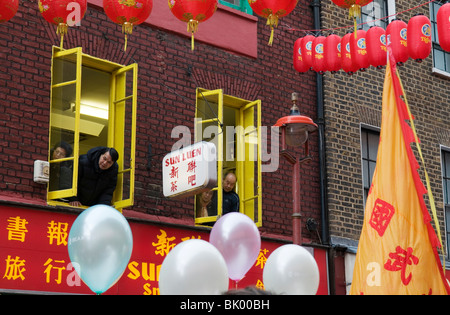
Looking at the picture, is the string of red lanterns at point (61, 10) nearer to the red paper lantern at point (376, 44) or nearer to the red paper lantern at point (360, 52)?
the red paper lantern at point (360, 52)

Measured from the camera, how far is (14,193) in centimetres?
1033

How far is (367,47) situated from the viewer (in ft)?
39.8

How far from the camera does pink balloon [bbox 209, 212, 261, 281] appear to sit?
8414 millimetres

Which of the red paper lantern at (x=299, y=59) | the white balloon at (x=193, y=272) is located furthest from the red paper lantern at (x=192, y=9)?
the white balloon at (x=193, y=272)

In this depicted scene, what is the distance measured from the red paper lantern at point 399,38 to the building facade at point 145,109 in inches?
96.3

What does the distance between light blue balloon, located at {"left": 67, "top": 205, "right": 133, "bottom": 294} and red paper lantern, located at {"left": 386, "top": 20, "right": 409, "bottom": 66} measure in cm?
554

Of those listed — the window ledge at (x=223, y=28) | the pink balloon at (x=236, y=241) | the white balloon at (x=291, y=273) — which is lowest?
the white balloon at (x=291, y=273)

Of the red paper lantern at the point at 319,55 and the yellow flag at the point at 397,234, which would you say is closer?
the yellow flag at the point at 397,234

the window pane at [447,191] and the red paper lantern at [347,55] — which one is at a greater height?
the red paper lantern at [347,55]

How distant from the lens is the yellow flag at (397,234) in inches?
330

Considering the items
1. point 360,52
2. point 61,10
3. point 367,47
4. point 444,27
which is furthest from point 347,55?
point 61,10

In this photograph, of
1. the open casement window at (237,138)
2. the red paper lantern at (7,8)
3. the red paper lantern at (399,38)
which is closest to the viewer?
the red paper lantern at (7,8)

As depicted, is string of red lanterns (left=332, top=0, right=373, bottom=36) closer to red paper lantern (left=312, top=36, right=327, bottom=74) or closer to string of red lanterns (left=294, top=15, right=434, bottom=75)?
string of red lanterns (left=294, top=15, right=434, bottom=75)

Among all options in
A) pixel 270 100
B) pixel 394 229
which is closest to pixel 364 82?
pixel 270 100
